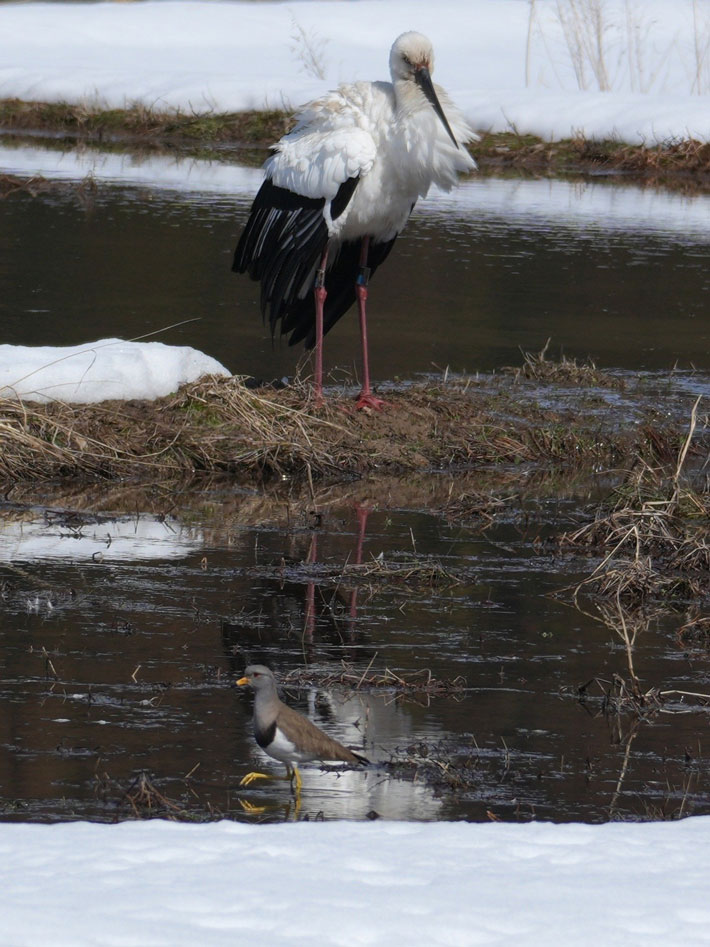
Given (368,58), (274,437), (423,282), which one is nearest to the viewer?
(274,437)

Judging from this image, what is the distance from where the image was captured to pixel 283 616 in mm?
7707

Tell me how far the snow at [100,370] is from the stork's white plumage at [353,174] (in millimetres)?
792

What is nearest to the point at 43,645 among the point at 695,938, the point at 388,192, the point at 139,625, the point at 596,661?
the point at 139,625

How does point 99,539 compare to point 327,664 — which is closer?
point 327,664

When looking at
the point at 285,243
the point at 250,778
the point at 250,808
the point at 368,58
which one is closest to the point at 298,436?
the point at 285,243

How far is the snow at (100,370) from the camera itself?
10484 mm

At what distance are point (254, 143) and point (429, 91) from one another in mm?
18446

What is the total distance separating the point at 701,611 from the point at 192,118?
22.9 m

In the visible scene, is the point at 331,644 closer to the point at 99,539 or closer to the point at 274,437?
the point at 99,539

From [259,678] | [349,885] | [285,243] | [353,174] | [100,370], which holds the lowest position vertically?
[349,885]

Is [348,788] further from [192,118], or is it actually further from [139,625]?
[192,118]

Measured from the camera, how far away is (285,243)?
36.6 feet

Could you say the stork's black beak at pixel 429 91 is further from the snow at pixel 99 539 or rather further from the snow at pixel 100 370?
the snow at pixel 99 539

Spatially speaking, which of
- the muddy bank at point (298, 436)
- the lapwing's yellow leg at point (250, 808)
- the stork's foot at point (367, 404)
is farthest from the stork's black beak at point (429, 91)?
the lapwing's yellow leg at point (250, 808)
